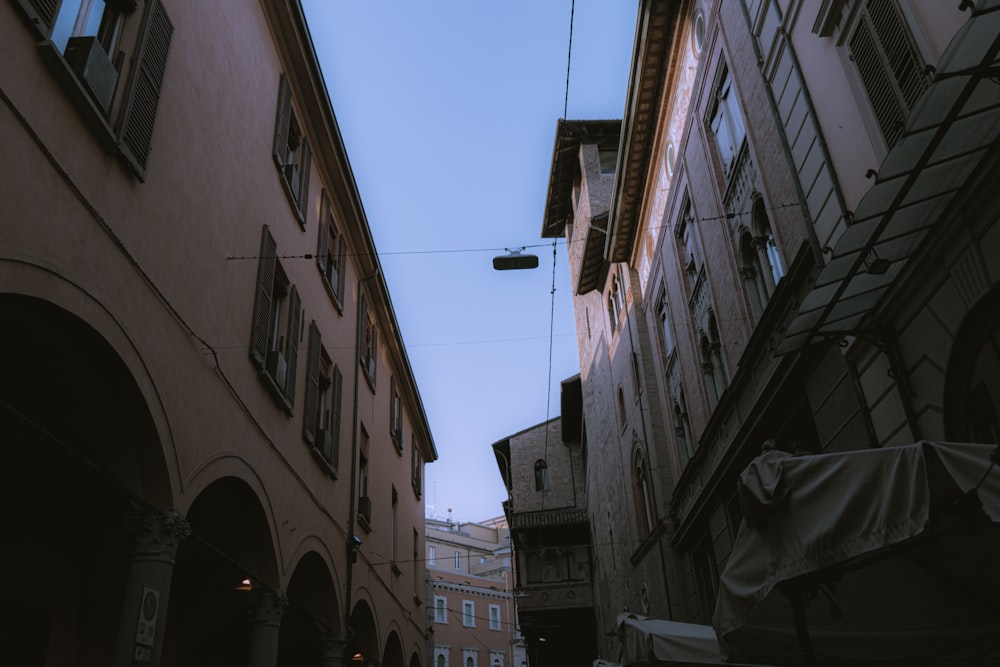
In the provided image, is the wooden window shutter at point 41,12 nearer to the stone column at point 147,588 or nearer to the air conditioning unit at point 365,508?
the stone column at point 147,588

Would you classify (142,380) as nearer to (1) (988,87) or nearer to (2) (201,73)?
(2) (201,73)

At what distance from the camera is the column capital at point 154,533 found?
6469mm

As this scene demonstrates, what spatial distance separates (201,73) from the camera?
8078 mm

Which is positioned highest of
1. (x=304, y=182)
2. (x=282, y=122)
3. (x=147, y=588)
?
(x=282, y=122)

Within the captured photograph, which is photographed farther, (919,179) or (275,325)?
(275,325)

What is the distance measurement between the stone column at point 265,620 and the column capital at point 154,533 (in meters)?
3.03

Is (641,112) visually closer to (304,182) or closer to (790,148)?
(304,182)

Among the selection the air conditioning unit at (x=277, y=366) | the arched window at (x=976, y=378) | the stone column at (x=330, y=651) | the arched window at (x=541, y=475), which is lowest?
the stone column at (x=330, y=651)

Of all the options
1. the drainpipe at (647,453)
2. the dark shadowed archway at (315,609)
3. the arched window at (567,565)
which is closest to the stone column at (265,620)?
the dark shadowed archway at (315,609)

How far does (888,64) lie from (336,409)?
32.1ft

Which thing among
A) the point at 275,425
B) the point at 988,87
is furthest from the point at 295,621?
the point at 988,87

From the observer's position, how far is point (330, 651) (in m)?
12.4

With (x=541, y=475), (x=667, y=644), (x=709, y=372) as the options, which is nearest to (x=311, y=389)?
(x=667, y=644)

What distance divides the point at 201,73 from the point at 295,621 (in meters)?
8.87
